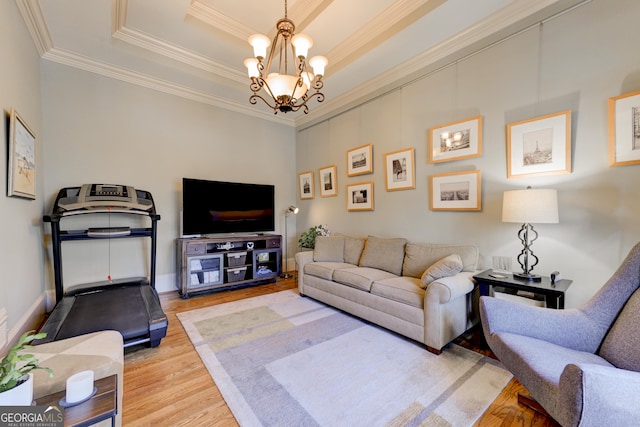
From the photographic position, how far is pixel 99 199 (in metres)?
3.06

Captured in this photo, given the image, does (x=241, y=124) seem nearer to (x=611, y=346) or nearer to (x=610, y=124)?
(x=610, y=124)

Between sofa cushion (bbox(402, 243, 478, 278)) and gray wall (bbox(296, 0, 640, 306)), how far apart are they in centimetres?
19

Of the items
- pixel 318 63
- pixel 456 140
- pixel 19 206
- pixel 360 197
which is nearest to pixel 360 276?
pixel 360 197

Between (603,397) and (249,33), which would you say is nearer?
(603,397)

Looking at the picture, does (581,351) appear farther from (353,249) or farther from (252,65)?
(252,65)

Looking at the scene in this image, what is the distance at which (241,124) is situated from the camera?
483 cm

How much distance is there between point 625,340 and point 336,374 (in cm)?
171

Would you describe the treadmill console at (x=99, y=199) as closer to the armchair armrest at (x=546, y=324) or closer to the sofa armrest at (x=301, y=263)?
the sofa armrest at (x=301, y=263)

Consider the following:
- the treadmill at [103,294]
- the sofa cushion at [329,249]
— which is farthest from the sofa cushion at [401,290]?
the treadmill at [103,294]

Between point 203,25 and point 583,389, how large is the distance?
411cm

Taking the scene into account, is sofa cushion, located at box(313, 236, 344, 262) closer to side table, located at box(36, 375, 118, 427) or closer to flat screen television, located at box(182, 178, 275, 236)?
flat screen television, located at box(182, 178, 275, 236)

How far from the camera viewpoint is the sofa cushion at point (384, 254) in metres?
3.24

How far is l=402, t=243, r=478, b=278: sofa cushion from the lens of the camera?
2736 millimetres

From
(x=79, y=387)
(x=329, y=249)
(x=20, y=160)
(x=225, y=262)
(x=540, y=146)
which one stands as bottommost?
(x=225, y=262)
